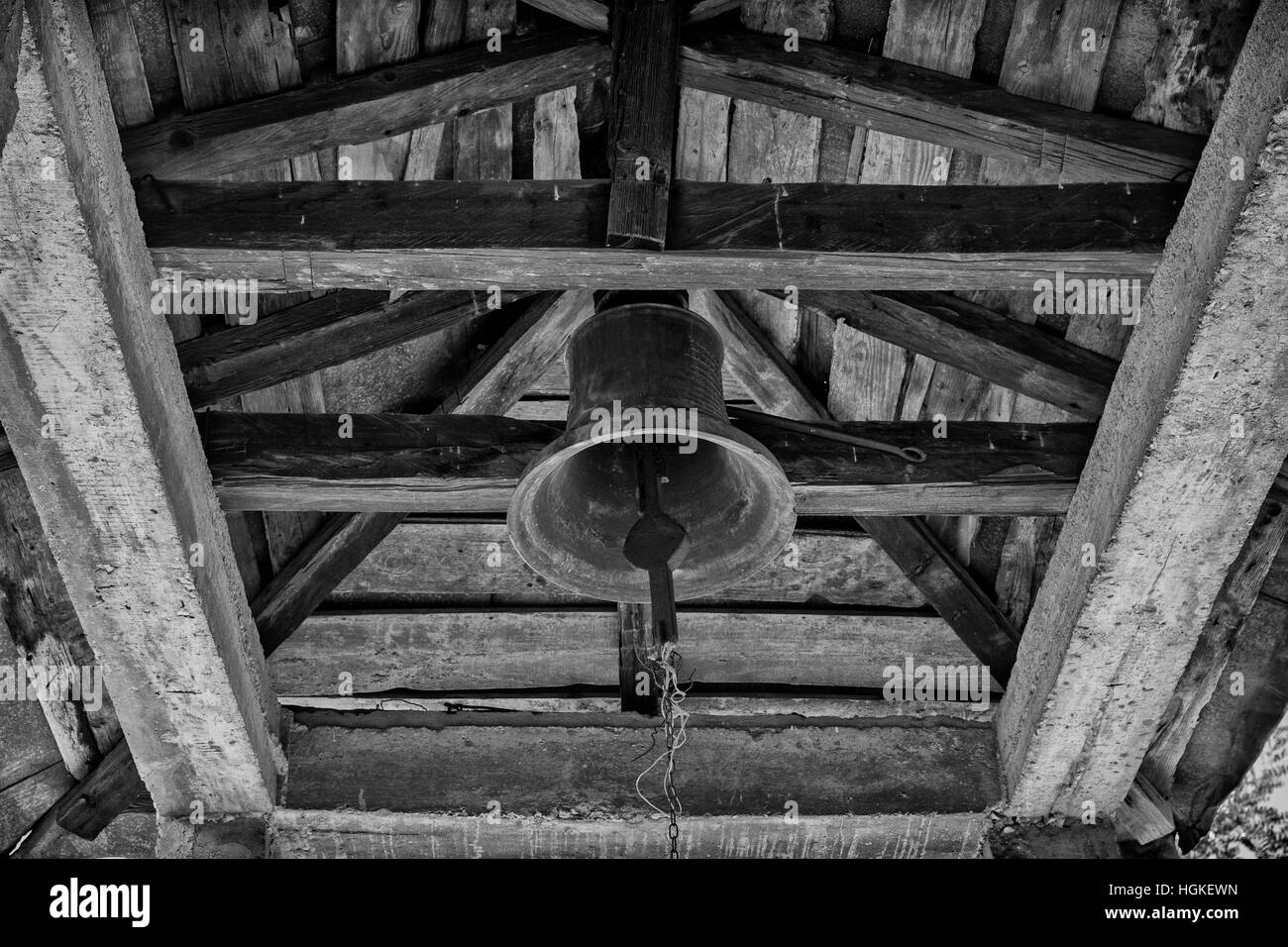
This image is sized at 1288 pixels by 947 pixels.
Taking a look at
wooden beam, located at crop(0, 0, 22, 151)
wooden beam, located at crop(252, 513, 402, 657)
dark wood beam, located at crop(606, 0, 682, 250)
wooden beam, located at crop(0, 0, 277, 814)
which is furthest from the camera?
wooden beam, located at crop(252, 513, 402, 657)

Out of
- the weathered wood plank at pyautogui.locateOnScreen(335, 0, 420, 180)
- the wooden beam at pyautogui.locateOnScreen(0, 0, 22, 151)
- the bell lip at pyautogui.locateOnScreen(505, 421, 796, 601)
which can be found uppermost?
the weathered wood plank at pyautogui.locateOnScreen(335, 0, 420, 180)

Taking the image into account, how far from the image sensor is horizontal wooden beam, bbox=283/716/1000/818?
4.58 meters

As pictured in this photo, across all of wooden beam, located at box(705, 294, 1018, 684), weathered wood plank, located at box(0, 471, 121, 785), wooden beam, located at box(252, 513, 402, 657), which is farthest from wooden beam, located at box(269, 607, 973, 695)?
weathered wood plank, located at box(0, 471, 121, 785)

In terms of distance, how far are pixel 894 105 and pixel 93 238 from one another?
2.12m

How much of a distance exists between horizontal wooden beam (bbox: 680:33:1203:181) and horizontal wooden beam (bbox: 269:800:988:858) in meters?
2.13

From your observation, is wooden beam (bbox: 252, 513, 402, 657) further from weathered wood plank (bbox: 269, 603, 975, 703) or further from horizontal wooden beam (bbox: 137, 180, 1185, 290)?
horizontal wooden beam (bbox: 137, 180, 1185, 290)

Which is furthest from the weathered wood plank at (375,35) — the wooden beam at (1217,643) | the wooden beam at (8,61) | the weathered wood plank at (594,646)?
the wooden beam at (1217,643)

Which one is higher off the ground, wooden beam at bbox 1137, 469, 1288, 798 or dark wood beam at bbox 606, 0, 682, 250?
dark wood beam at bbox 606, 0, 682, 250

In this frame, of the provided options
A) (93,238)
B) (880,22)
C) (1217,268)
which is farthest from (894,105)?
(93,238)

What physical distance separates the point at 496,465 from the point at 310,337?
807mm

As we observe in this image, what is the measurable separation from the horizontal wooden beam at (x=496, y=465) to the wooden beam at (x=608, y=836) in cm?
105

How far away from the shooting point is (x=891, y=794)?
464 cm
